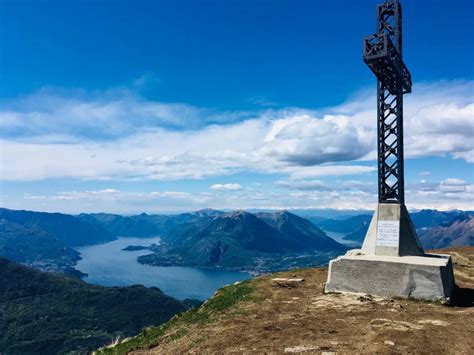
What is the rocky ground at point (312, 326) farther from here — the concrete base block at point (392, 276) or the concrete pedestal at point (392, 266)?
the concrete pedestal at point (392, 266)

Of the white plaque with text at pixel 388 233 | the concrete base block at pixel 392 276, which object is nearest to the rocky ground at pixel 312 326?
the concrete base block at pixel 392 276

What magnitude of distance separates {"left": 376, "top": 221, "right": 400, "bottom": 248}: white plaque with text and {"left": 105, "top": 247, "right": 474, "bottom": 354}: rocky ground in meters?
5.06

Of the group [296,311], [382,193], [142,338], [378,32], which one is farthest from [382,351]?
[378,32]

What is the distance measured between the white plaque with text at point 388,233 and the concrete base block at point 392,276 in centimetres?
132

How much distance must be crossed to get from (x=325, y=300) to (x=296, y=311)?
123 inches

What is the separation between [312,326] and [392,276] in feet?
29.6

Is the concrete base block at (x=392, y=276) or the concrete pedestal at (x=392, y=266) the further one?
the concrete pedestal at (x=392, y=266)

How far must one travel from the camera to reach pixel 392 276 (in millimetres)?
25250

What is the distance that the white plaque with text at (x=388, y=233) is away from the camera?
28.2 m

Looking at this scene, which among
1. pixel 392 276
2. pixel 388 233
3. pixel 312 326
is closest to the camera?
pixel 312 326

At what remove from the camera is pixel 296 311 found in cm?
2294

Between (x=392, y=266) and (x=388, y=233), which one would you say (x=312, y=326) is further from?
(x=388, y=233)

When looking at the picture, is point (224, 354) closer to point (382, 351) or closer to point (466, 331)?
point (382, 351)

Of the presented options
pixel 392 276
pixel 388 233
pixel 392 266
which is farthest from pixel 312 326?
pixel 388 233
